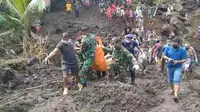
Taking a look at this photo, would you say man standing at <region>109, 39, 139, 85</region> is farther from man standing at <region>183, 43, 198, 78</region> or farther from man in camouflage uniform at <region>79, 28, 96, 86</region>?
man standing at <region>183, 43, 198, 78</region>

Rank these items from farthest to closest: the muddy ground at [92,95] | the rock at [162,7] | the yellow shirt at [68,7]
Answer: the rock at [162,7] → the yellow shirt at [68,7] → the muddy ground at [92,95]

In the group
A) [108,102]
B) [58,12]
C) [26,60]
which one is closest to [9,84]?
[26,60]

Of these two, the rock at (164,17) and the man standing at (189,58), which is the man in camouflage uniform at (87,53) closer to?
the man standing at (189,58)

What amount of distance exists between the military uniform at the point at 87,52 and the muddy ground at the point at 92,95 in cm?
44

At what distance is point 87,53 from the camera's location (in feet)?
34.0

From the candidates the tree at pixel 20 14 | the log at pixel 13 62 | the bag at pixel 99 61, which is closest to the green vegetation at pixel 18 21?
the tree at pixel 20 14

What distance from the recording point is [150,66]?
51.0 ft

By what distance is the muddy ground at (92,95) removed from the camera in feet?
30.8

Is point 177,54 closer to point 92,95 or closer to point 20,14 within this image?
point 92,95

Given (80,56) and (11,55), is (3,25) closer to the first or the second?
(11,55)

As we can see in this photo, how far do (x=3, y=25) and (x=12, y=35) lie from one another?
0.64 meters

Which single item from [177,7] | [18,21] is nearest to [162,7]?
[177,7]

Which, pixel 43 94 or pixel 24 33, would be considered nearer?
pixel 43 94

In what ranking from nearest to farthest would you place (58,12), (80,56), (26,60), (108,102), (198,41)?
(108,102) → (80,56) → (26,60) → (198,41) → (58,12)
